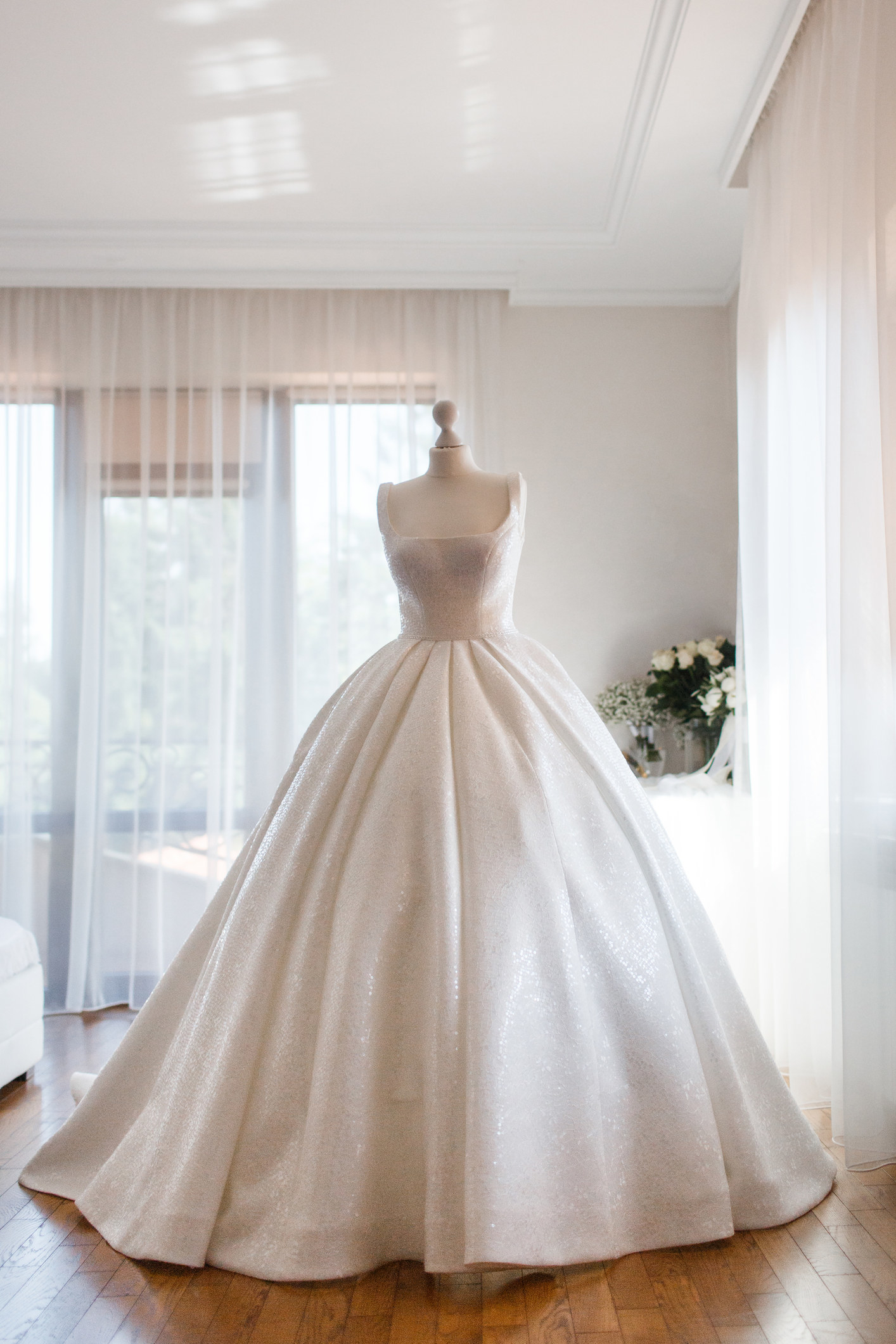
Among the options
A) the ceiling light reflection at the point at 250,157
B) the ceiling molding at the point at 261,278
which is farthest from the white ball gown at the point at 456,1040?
the ceiling molding at the point at 261,278

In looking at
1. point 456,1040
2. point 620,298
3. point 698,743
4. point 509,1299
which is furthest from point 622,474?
point 509,1299

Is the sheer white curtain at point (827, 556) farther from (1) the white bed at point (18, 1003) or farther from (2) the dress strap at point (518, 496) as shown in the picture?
(1) the white bed at point (18, 1003)

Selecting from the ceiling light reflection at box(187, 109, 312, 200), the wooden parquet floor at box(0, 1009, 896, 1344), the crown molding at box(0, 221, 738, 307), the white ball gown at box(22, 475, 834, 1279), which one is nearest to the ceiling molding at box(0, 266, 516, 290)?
the crown molding at box(0, 221, 738, 307)

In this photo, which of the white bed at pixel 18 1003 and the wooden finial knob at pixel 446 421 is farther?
the white bed at pixel 18 1003

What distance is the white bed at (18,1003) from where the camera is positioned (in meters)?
2.91

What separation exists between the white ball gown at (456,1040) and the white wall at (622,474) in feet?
6.32

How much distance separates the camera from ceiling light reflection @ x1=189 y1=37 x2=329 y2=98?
268cm

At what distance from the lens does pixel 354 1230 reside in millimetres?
1753

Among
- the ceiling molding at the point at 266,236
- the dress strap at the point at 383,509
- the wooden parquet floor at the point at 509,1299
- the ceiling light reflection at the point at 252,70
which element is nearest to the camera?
the wooden parquet floor at the point at 509,1299

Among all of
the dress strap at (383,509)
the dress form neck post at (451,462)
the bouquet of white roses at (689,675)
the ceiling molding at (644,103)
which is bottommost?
the bouquet of white roses at (689,675)

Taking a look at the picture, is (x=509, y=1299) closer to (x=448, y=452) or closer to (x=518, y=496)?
(x=518, y=496)

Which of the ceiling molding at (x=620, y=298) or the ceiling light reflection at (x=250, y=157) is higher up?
the ceiling light reflection at (x=250, y=157)

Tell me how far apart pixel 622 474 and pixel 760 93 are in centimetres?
152

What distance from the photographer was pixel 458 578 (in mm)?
2236
